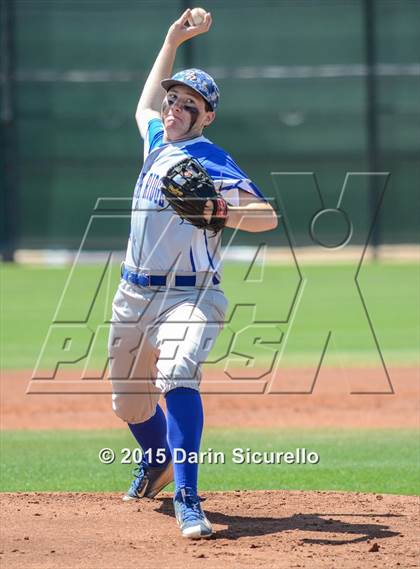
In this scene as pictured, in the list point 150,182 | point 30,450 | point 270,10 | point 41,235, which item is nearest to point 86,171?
point 41,235

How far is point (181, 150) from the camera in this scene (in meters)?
5.13

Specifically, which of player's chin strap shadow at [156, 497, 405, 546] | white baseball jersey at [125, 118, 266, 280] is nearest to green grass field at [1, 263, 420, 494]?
player's chin strap shadow at [156, 497, 405, 546]

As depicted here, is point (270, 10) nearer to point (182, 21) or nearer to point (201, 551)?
point (182, 21)

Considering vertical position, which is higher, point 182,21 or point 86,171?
point 182,21

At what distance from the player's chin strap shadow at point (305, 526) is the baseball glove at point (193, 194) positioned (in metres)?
1.34

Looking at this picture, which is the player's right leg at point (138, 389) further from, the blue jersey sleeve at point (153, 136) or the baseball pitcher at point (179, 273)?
the blue jersey sleeve at point (153, 136)

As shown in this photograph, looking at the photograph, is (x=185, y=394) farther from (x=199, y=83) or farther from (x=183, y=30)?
(x=183, y=30)

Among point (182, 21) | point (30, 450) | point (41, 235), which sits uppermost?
point (182, 21)

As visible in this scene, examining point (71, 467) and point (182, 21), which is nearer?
point (182, 21)

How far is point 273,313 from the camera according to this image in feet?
45.3

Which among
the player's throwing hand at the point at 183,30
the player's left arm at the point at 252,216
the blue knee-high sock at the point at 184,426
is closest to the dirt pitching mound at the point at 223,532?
the blue knee-high sock at the point at 184,426

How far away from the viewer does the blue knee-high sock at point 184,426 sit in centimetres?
475

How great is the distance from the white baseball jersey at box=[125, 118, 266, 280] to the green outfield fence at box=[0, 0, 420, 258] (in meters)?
16.1

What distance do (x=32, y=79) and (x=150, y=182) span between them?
17.0m
